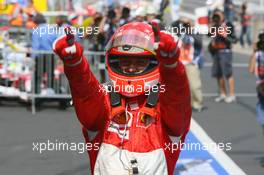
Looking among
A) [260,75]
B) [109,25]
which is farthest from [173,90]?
[109,25]

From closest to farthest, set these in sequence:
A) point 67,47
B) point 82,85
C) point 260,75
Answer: point 67,47, point 82,85, point 260,75

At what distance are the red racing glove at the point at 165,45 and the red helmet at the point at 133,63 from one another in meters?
0.69

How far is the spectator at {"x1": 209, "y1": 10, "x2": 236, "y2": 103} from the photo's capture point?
48.5 ft

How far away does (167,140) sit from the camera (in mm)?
5062

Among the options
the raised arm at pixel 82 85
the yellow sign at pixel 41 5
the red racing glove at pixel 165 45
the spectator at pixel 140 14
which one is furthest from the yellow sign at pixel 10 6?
the red racing glove at pixel 165 45

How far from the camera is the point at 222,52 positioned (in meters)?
15.1

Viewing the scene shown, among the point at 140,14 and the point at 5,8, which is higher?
the point at 140,14

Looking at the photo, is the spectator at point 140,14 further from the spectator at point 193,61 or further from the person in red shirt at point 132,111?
the person in red shirt at point 132,111

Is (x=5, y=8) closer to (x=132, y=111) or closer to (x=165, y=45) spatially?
(x=132, y=111)

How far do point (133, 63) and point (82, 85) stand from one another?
0.47 meters

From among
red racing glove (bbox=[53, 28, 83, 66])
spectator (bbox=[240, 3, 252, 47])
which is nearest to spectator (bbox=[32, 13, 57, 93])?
red racing glove (bbox=[53, 28, 83, 66])

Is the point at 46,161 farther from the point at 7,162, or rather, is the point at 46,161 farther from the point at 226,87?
the point at 226,87

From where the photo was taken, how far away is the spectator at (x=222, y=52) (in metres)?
14.8

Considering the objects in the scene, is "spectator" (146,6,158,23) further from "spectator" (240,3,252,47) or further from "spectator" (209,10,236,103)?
"spectator" (240,3,252,47)
